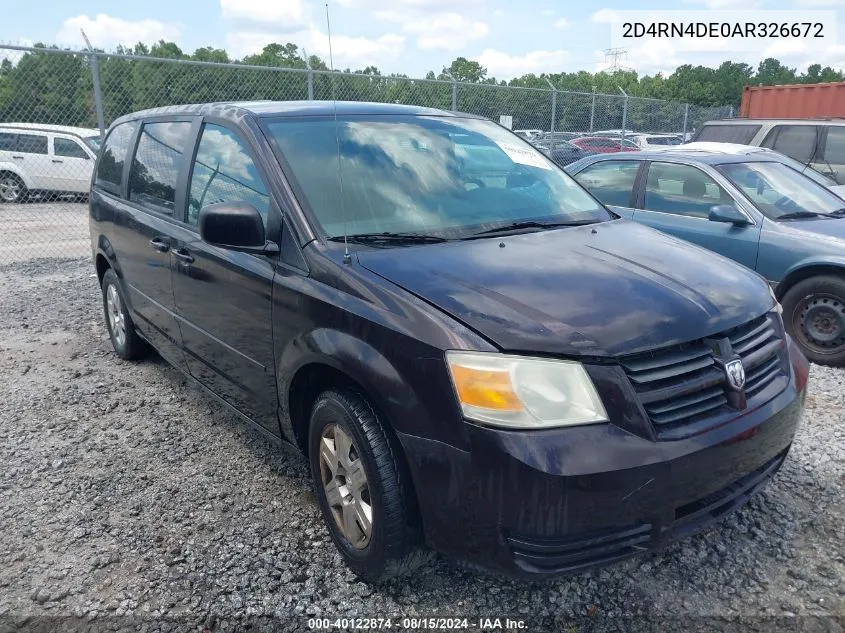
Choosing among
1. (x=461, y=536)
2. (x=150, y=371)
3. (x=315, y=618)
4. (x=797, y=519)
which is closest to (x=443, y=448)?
(x=461, y=536)

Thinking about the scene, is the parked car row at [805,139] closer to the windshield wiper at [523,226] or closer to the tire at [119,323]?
the windshield wiper at [523,226]

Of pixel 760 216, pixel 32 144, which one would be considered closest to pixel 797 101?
pixel 760 216

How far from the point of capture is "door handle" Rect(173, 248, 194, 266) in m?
3.35

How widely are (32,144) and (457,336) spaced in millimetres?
14624

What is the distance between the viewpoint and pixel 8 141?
529 inches

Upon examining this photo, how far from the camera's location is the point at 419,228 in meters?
2.79

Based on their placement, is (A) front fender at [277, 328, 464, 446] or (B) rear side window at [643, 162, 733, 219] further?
(B) rear side window at [643, 162, 733, 219]

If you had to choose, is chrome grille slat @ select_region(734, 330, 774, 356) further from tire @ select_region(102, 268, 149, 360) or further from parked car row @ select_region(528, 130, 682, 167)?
parked car row @ select_region(528, 130, 682, 167)

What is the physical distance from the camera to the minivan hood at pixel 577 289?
6.89 feet

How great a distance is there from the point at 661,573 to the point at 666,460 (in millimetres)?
861

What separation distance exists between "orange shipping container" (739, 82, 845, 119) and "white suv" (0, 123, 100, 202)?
1476cm

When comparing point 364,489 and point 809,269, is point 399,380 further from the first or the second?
point 809,269

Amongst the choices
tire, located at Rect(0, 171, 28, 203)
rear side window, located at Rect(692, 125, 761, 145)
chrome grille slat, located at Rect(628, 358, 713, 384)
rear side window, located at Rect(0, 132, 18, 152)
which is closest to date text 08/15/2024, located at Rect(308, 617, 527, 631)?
chrome grille slat, located at Rect(628, 358, 713, 384)

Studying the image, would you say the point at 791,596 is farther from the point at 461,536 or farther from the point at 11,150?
the point at 11,150
